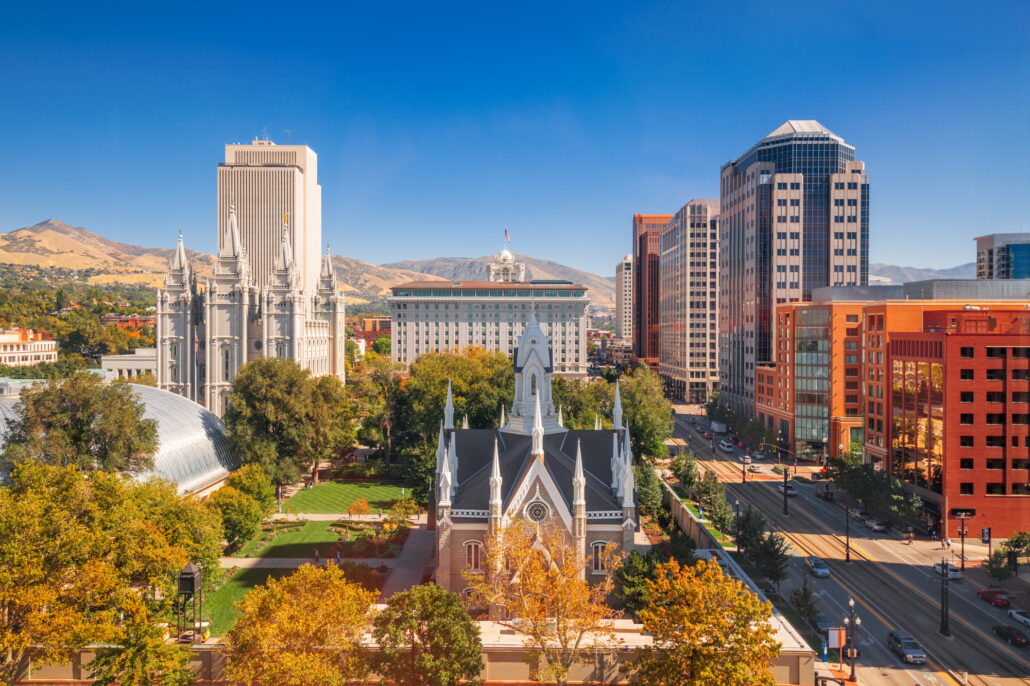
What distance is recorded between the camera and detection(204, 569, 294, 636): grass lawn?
128 feet

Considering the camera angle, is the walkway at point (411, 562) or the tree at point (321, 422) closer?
the walkway at point (411, 562)

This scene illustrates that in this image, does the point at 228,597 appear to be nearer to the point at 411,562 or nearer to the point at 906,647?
the point at 411,562

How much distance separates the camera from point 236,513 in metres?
49.0

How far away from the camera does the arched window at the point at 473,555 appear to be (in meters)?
40.5

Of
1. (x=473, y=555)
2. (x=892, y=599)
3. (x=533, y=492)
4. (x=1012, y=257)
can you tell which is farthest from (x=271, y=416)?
(x=1012, y=257)

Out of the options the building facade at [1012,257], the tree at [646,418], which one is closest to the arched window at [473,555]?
the tree at [646,418]

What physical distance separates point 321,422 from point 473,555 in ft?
115

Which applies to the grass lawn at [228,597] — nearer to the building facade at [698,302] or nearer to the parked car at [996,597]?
the parked car at [996,597]

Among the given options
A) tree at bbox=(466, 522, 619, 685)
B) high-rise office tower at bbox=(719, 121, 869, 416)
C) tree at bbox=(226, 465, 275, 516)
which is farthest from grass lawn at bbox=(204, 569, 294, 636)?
high-rise office tower at bbox=(719, 121, 869, 416)

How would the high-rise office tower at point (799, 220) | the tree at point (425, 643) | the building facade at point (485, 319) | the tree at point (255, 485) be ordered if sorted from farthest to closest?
the building facade at point (485, 319), the high-rise office tower at point (799, 220), the tree at point (255, 485), the tree at point (425, 643)

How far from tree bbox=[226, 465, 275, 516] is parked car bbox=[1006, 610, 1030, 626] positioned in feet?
186

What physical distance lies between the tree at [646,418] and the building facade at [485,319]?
78744 millimetres

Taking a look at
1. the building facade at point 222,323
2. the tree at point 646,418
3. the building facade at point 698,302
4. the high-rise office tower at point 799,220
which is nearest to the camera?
the tree at point 646,418

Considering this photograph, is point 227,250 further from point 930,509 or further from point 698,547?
point 930,509
